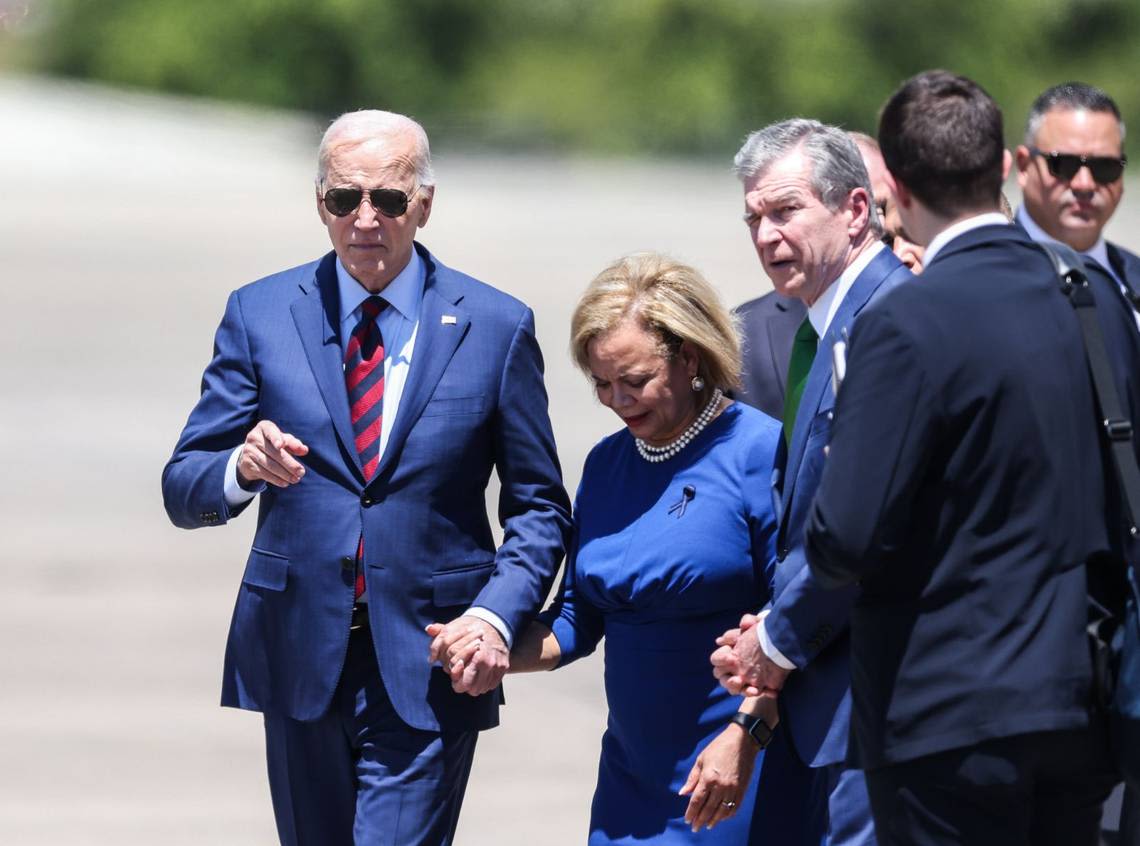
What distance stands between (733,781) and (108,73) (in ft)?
130

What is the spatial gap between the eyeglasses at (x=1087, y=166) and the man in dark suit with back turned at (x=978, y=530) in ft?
7.80

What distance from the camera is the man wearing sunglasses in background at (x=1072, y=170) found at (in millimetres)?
5094

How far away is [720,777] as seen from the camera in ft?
11.6

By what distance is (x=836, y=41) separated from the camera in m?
38.6

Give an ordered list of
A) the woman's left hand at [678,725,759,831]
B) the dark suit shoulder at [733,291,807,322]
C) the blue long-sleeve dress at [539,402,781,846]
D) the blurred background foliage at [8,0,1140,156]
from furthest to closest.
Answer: the blurred background foliage at [8,0,1140,156] → the dark suit shoulder at [733,291,807,322] → the blue long-sleeve dress at [539,402,781,846] → the woman's left hand at [678,725,759,831]

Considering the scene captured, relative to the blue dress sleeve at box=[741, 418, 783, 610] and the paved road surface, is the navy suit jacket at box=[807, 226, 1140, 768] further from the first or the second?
the paved road surface

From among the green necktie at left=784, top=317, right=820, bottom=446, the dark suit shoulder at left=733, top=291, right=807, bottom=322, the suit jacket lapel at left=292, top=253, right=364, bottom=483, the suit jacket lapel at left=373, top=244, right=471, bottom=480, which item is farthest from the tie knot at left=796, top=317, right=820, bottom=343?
the dark suit shoulder at left=733, top=291, right=807, bottom=322

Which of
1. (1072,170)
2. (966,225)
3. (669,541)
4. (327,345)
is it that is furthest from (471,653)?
(1072,170)

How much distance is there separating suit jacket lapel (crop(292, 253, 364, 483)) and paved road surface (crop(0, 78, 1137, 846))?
7.77 ft

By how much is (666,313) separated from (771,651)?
0.70 m

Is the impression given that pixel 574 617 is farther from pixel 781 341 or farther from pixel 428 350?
pixel 781 341

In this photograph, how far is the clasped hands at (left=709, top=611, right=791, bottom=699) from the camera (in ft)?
11.3

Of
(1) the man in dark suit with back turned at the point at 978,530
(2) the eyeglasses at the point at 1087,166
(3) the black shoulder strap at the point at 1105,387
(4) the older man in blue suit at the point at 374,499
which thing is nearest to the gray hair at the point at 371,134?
(4) the older man in blue suit at the point at 374,499

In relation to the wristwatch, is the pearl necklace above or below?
above
